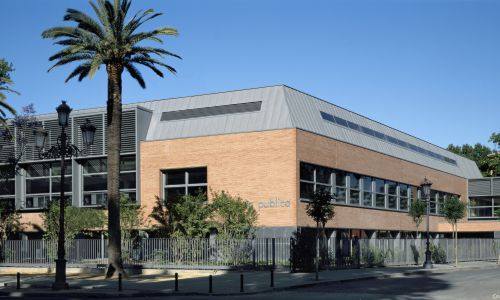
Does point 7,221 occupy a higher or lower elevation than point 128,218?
lower

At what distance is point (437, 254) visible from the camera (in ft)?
167

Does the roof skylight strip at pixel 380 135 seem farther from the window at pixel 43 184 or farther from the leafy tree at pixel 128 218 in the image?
the window at pixel 43 184

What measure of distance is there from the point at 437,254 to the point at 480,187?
23.3 meters

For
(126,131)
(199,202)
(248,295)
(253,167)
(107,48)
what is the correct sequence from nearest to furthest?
1. (248,295)
2. (107,48)
3. (199,202)
4. (253,167)
5. (126,131)

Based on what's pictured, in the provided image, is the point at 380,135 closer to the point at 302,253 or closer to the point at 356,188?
the point at 356,188

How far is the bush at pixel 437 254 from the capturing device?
1986 inches

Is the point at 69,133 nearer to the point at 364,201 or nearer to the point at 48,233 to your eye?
the point at 48,233

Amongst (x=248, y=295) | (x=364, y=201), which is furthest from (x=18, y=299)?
(x=364, y=201)

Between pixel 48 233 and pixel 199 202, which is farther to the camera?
pixel 48 233

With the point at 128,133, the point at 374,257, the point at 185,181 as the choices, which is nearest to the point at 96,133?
the point at 128,133

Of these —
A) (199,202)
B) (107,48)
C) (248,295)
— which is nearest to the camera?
(248,295)

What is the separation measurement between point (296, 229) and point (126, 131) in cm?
1445

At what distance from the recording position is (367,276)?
32188mm

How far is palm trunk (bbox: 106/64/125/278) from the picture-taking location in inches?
1254
